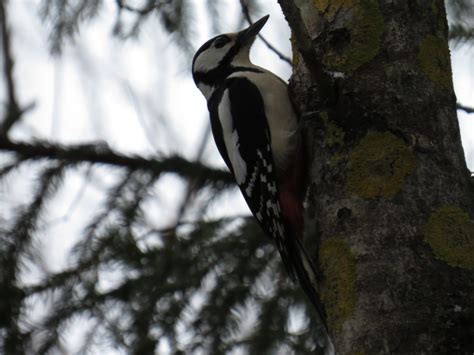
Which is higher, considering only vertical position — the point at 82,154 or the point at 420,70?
the point at 420,70

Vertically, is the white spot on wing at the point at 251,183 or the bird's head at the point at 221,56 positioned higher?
the bird's head at the point at 221,56

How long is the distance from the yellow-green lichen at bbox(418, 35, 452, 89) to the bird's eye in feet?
4.39

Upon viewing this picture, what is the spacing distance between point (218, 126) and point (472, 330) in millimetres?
1591

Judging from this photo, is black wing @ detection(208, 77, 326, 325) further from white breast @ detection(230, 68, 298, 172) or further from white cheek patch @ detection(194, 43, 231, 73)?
white cheek patch @ detection(194, 43, 231, 73)

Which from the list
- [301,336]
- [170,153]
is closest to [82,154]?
[170,153]

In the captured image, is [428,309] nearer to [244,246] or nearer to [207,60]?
[244,246]

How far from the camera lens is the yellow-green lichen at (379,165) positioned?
2133mm

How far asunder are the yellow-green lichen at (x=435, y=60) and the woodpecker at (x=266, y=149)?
1.95ft

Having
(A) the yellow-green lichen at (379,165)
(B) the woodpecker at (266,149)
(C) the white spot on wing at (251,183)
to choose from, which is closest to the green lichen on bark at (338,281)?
(A) the yellow-green lichen at (379,165)

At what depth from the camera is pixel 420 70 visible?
231 cm

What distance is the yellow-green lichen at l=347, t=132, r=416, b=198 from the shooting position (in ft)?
7.00

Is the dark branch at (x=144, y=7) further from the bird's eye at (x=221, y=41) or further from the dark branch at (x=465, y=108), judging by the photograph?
the dark branch at (x=465, y=108)

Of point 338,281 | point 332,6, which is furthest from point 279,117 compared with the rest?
point 338,281

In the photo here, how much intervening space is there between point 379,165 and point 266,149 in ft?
3.05
